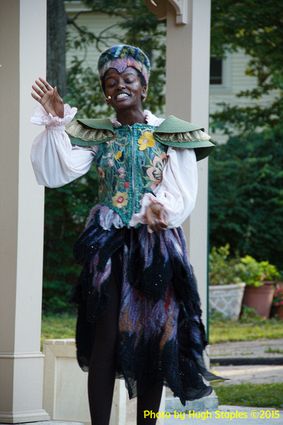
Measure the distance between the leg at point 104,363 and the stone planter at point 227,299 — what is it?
12.2 metres

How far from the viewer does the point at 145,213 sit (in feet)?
14.2

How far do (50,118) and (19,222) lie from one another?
1096 mm

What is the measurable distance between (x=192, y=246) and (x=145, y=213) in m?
2.14

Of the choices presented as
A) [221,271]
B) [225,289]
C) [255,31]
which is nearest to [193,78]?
[255,31]

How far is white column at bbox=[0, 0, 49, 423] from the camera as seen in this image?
5.35m

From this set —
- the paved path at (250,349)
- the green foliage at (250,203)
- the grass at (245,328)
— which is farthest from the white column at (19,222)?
the green foliage at (250,203)

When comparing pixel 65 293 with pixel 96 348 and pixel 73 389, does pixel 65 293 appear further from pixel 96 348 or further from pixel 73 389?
pixel 96 348

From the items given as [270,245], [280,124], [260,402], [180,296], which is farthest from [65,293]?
[180,296]

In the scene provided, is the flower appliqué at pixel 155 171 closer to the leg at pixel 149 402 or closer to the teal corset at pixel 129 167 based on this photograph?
the teal corset at pixel 129 167

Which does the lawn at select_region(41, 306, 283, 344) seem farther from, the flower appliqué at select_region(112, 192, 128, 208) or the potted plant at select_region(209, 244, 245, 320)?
the flower appliqué at select_region(112, 192, 128, 208)

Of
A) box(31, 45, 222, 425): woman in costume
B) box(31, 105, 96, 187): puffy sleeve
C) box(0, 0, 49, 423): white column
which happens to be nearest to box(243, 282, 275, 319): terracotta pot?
box(0, 0, 49, 423): white column

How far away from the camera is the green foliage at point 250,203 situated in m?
19.2

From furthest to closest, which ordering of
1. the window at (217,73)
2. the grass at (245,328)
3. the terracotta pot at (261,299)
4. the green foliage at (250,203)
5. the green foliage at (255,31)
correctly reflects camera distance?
the window at (217,73) < the green foliage at (250,203) < the terracotta pot at (261,299) < the grass at (245,328) < the green foliage at (255,31)

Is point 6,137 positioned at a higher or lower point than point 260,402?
higher
